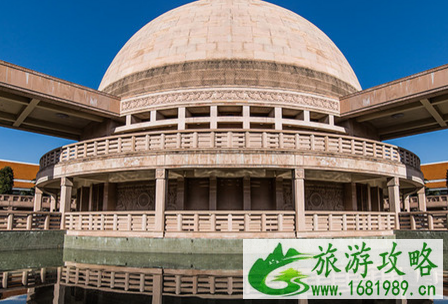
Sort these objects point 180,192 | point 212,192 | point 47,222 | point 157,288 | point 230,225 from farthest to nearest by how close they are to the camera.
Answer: point 180,192
point 212,192
point 47,222
point 230,225
point 157,288

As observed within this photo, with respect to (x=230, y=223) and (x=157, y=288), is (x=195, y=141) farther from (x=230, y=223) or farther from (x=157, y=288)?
(x=157, y=288)

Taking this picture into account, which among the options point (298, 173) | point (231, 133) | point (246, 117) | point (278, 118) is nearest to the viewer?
point (298, 173)

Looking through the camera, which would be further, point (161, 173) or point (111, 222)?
point (111, 222)

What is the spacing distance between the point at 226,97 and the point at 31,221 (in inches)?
461

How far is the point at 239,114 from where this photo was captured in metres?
23.5

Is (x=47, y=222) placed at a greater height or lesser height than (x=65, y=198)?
lesser

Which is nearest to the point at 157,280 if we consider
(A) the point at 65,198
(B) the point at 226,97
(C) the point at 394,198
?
(A) the point at 65,198

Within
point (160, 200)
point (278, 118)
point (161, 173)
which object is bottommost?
point (160, 200)

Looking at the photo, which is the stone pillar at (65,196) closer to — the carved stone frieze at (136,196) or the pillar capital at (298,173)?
the carved stone frieze at (136,196)

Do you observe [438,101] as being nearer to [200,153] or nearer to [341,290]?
[200,153]

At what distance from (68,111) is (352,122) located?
1710 centimetres

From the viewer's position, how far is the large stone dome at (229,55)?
2484cm

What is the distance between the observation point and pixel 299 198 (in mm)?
16672

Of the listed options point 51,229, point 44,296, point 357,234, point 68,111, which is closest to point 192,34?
point 68,111
